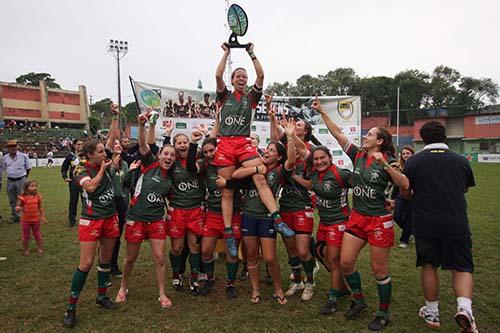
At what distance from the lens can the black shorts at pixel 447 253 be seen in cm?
381

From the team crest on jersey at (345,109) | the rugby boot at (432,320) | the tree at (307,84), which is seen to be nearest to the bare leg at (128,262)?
the rugby boot at (432,320)

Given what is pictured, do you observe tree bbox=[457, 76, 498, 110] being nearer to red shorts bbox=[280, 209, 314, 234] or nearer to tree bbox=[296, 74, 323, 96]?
tree bbox=[296, 74, 323, 96]

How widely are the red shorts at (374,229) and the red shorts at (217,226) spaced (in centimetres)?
161

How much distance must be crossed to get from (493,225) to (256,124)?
7124 mm

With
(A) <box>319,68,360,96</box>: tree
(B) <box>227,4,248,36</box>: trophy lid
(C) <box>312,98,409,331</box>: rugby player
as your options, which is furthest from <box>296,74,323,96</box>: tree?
(C) <box>312,98,409,331</box>: rugby player

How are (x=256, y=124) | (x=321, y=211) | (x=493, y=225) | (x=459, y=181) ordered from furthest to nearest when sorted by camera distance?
(x=256, y=124), (x=493, y=225), (x=321, y=211), (x=459, y=181)

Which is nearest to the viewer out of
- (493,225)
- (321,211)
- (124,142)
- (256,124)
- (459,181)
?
(459,181)

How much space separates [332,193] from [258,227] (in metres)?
1.08

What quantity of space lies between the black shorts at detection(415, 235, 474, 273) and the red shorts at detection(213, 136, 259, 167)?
238 centimetres

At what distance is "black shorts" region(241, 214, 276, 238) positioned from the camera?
471 centimetres

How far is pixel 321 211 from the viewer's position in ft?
15.4

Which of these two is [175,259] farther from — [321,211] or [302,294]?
[321,211]

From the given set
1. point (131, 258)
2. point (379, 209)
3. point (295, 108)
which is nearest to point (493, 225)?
point (295, 108)

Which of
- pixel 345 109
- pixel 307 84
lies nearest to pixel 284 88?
pixel 307 84
